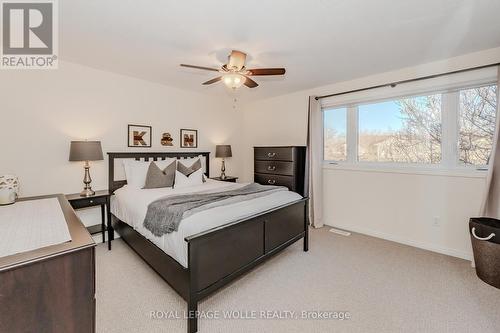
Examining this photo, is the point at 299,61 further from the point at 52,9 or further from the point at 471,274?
the point at 471,274

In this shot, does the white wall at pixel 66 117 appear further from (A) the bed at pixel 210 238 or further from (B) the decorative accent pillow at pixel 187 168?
(A) the bed at pixel 210 238

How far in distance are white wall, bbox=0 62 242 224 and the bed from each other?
80 cm

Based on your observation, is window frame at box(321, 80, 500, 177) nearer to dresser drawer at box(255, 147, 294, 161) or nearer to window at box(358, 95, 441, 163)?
window at box(358, 95, 441, 163)

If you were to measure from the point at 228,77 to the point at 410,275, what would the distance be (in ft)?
9.52

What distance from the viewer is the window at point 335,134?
3.95m

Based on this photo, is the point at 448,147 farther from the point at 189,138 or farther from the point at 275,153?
the point at 189,138

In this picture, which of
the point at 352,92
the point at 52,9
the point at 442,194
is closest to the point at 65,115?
the point at 52,9

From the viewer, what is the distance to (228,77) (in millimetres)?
2477

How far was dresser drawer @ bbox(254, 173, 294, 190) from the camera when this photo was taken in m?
4.02

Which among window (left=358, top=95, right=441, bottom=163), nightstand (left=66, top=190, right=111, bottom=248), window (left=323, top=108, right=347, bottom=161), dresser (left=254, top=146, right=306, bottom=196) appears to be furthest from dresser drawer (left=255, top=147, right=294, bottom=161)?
nightstand (left=66, top=190, right=111, bottom=248)

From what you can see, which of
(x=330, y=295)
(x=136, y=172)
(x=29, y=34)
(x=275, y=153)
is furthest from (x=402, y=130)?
(x=29, y=34)

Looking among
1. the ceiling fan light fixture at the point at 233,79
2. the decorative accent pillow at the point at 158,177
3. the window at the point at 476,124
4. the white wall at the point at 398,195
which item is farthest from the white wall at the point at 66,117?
the window at the point at 476,124

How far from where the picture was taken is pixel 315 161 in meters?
3.95

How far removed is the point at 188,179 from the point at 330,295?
94.2 inches
